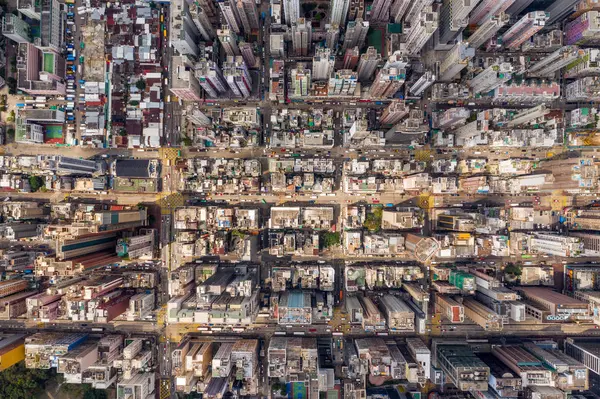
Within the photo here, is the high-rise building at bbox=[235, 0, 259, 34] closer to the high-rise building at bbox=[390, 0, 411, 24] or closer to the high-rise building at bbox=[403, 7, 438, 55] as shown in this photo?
the high-rise building at bbox=[390, 0, 411, 24]

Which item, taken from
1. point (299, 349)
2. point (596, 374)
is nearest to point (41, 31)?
point (299, 349)

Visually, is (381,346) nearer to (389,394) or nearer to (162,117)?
(389,394)

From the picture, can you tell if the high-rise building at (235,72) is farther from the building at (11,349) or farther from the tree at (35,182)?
the building at (11,349)

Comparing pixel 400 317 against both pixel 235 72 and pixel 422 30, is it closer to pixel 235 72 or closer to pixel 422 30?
pixel 422 30

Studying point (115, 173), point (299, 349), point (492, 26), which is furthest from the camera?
point (115, 173)

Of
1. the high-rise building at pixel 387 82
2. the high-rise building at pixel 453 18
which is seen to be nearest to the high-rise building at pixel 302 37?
the high-rise building at pixel 387 82
